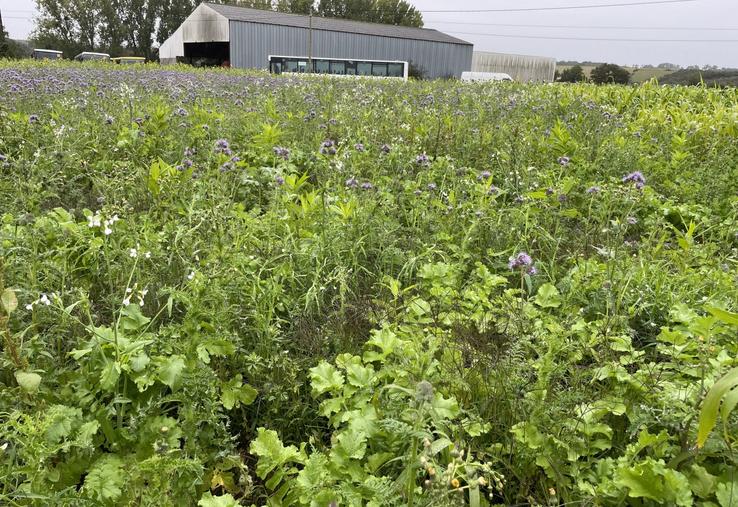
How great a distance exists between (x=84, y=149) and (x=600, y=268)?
4.17 meters

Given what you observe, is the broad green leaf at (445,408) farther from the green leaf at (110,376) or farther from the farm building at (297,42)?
the farm building at (297,42)

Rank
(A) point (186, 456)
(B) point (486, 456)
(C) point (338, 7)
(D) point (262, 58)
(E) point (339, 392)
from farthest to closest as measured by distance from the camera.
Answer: (C) point (338, 7), (D) point (262, 58), (E) point (339, 392), (B) point (486, 456), (A) point (186, 456)

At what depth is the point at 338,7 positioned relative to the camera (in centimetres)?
7469

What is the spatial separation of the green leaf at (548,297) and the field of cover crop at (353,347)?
0.02 metres

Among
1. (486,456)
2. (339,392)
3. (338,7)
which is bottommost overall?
(486,456)

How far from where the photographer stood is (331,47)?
38.4 m

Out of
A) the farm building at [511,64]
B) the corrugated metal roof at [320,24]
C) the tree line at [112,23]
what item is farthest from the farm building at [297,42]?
the tree line at [112,23]

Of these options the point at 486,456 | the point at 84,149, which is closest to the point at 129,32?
the point at 84,149

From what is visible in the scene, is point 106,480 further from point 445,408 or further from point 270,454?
point 445,408

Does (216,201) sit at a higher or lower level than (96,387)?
higher

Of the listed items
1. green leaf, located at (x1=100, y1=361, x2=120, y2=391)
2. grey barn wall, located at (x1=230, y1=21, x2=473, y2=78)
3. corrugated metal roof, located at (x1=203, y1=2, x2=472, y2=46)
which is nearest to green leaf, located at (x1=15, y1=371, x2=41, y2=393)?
green leaf, located at (x1=100, y1=361, x2=120, y2=391)

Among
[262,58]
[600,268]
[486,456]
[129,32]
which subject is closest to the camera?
[486,456]

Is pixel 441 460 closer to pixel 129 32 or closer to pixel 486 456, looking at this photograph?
pixel 486 456

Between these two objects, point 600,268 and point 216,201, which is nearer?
point 600,268
